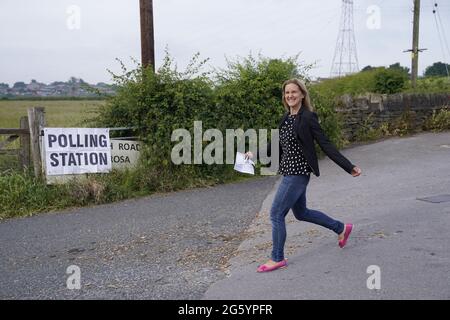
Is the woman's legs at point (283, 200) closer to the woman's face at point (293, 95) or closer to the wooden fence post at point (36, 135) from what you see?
the woman's face at point (293, 95)

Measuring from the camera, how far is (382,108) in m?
14.4

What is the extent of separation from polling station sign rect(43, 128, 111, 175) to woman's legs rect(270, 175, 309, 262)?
206 inches

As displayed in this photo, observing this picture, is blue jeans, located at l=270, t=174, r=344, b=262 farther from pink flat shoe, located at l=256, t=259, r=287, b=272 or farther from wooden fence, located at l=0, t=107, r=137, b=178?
wooden fence, located at l=0, t=107, r=137, b=178

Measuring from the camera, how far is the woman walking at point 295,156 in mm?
4391

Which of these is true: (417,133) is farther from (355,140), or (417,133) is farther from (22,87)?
(22,87)

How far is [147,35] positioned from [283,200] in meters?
6.69

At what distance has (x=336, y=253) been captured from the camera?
16.0 ft

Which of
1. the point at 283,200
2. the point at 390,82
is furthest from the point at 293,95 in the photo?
the point at 390,82

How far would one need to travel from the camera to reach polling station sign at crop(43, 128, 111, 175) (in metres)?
8.32

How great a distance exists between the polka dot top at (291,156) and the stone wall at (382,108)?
9088 millimetres

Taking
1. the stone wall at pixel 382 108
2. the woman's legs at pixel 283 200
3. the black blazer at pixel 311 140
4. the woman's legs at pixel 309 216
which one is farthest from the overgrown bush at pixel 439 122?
the woman's legs at pixel 283 200

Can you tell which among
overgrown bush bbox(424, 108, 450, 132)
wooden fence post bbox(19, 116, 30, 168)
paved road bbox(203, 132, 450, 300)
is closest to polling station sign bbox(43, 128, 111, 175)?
wooden fence post bbox(19, 116, 30, 168)

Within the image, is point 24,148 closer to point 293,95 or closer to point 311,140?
point 293,95
